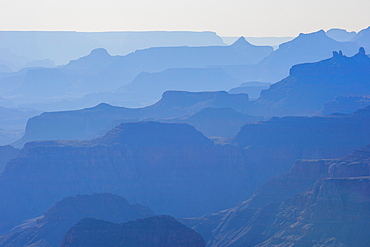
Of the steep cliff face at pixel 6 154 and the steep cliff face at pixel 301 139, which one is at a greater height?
the steep cliff face at pixel 6 154

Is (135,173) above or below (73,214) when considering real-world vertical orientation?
above

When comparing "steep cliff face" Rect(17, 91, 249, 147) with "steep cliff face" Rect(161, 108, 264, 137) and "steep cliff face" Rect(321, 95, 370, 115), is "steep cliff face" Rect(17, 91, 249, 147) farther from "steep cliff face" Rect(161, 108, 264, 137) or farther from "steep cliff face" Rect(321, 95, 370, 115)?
"steep cliff face" Rect(321, 95, 370, 115)

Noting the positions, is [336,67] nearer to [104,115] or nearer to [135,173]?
[104,115]

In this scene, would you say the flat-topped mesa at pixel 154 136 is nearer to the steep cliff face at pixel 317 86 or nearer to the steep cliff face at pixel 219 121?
the steep cliff face at pixel 219 121

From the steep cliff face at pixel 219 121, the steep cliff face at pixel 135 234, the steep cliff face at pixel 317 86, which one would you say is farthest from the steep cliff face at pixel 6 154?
the steep cliff face at pixel 135 234

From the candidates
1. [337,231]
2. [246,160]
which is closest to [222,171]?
[246,160]

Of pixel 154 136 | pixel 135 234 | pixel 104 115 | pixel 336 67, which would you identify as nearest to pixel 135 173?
pixel 154 136
